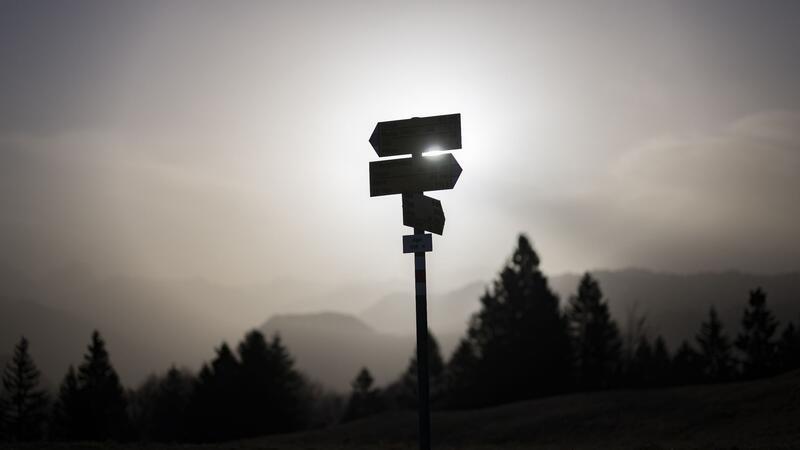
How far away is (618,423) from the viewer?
36188 millimetres

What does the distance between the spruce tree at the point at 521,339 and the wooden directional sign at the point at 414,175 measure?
191 feet

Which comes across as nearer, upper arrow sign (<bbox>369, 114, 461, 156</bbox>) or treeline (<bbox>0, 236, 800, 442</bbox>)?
upper arrow sign (<bbox>369, 114, 461, 156</bbox>)

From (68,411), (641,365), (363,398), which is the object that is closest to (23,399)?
(68,411)

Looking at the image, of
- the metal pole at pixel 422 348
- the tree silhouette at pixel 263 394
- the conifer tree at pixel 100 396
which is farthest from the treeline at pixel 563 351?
the metal pole at pixel 422 348

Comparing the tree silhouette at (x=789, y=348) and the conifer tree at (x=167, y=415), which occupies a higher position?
the tree silhouette at (x=789, y=348)

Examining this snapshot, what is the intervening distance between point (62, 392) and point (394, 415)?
55.0 m

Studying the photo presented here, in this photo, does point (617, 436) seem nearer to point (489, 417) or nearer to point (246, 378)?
point (489, 417)

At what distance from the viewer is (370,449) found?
87.6 feet

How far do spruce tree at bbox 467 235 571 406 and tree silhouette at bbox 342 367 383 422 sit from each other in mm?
31938

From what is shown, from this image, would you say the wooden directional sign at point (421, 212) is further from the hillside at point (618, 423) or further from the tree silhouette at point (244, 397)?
the tree silhouette at point (244, 397)

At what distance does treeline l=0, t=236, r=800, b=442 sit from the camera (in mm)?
68938

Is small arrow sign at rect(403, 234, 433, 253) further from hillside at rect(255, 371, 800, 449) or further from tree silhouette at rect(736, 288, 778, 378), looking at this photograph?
tree silhouette at rect(736, 288, 778, 378)

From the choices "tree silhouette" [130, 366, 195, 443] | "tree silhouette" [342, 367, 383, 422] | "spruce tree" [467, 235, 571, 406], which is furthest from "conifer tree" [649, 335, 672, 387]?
"tree silhouette" [130, 366, 195, 443]

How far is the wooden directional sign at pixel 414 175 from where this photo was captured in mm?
11688
